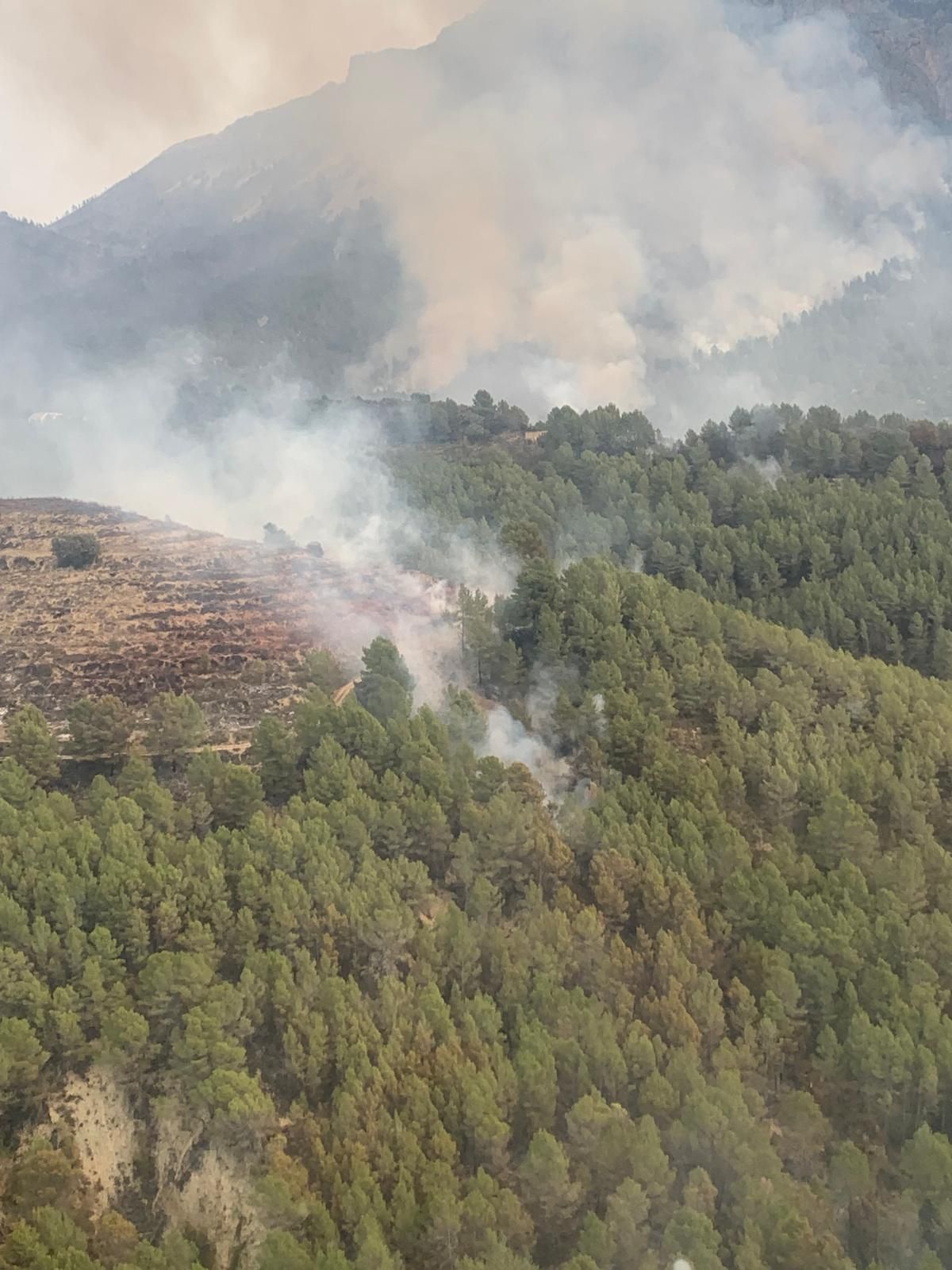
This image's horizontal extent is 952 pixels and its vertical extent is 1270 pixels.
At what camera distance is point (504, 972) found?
32.4m

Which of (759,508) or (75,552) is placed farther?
(759,508)

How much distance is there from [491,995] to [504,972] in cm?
106

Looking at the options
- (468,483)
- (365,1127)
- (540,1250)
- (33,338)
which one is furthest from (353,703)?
(33,338)

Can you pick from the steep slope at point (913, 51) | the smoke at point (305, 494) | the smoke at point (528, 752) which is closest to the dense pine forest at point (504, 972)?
the smoke at point (528, 752)

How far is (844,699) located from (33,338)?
561ft

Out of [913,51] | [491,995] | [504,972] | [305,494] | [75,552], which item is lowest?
[491,995]

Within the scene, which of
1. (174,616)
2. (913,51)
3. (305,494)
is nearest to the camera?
(174,616)

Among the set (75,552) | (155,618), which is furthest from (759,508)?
(75,552)

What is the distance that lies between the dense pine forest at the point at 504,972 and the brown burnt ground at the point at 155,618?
14.7ft

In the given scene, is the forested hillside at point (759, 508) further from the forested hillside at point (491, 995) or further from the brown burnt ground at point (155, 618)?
the brown burnt ground at point (155, 618)

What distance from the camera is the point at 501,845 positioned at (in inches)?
1483

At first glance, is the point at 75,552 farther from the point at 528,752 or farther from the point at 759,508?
the point at 759,508

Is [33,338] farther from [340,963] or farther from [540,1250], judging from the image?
[540,1250]

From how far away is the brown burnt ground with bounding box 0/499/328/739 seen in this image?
171 ft
